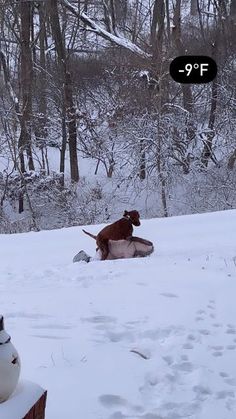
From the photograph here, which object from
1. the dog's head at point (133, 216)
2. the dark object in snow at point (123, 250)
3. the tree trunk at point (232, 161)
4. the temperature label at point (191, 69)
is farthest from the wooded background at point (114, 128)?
the temperature label at point (191, 69)

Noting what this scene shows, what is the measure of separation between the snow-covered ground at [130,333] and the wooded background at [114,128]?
9.79 m

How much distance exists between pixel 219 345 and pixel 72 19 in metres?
18.6

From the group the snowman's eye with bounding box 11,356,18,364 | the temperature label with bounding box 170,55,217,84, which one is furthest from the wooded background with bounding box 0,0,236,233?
the snowman's eye with bounding box 11,356,18,364

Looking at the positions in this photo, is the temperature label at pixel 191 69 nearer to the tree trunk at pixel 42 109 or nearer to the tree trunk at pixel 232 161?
the tree trunk at pixel 232 161

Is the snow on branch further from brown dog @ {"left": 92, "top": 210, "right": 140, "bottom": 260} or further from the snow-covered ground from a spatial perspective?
the snow-covered ground

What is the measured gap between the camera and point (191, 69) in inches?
267

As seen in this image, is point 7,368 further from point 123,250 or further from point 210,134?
point 210,134

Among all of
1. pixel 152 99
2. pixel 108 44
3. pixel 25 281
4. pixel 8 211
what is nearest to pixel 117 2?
pixel 108 44

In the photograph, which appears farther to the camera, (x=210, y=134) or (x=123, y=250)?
(x=210, y=134)

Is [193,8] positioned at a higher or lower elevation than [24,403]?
higher

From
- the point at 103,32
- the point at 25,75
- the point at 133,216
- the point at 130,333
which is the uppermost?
the point at 103,32

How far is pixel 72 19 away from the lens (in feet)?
67.1

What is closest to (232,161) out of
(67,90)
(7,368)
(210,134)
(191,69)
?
(210,134)

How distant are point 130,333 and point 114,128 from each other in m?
14.5
